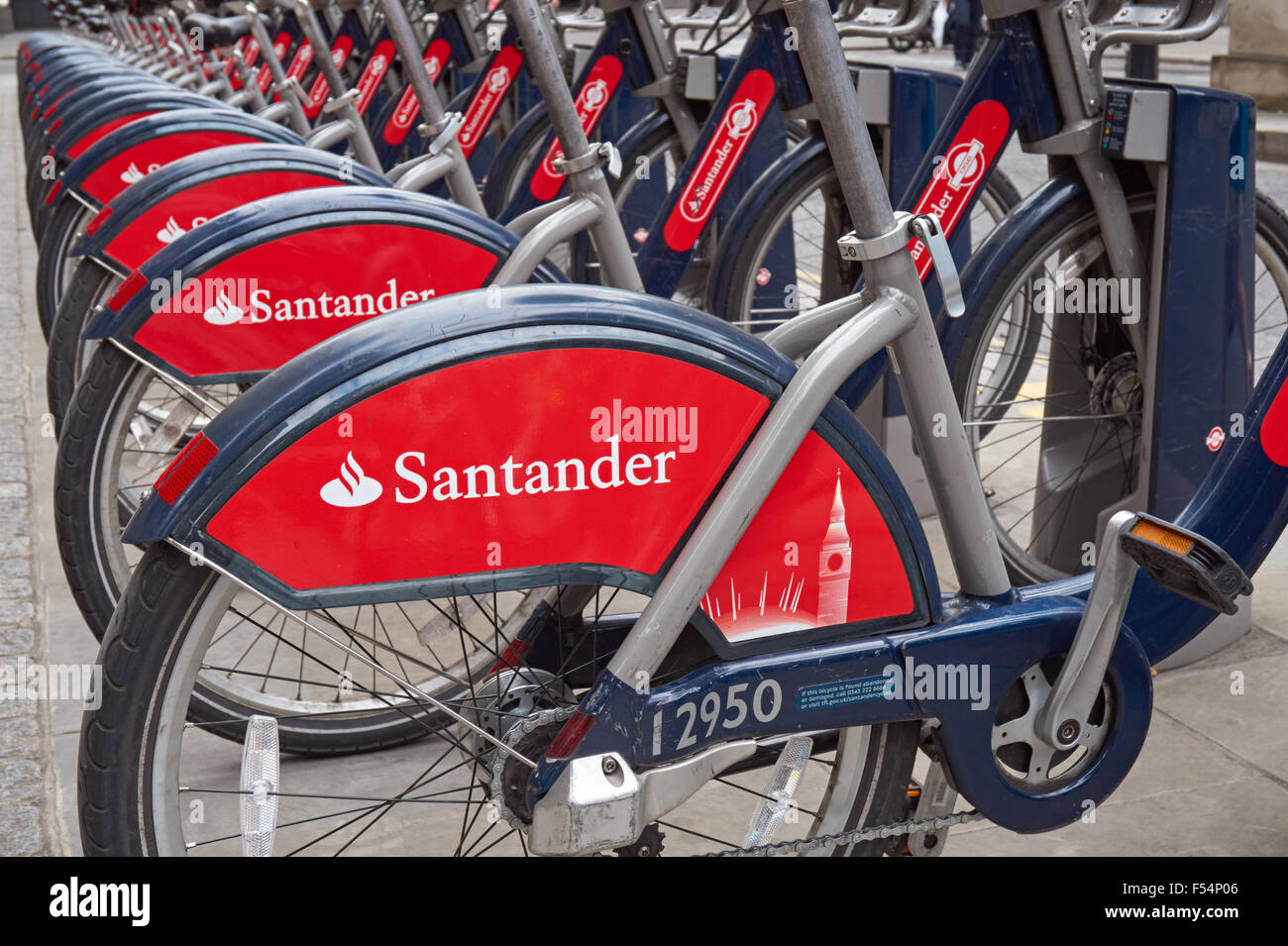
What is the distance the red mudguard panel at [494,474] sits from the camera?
1711mm

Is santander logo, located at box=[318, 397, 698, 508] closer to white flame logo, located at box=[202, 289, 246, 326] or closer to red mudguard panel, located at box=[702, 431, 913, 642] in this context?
red mudguard panel, located at box=[702, 431, 913, 642]

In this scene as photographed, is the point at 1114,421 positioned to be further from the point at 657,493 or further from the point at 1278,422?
the point at 657,493

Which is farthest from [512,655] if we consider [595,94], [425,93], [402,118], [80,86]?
[80,86]

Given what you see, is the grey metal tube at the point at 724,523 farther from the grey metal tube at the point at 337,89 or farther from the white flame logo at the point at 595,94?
the grey metal tube at the point at 337,89

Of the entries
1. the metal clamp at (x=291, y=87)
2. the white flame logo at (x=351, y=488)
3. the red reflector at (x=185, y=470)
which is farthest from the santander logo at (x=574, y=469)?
the metal clamp at (x=291, y=87)

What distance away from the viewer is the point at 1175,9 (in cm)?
288

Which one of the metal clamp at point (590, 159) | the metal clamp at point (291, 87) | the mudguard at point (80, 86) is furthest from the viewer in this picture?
the metal clamp at point (291, 87)

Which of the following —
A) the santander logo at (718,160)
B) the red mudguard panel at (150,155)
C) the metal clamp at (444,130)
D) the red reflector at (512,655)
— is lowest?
the red reflector at (512,655)

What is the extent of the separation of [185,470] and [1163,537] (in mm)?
1220

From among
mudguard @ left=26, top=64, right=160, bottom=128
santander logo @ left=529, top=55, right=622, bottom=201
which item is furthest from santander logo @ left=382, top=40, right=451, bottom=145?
santander logo @ left=529, top=55, right=622, bottom=201

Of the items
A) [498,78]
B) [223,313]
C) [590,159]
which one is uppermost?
[498,78]

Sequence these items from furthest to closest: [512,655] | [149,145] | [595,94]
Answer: [595,94]
[149,145]
[512,655]

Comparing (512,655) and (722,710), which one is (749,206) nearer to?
(512,655)

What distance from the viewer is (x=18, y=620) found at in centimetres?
351
